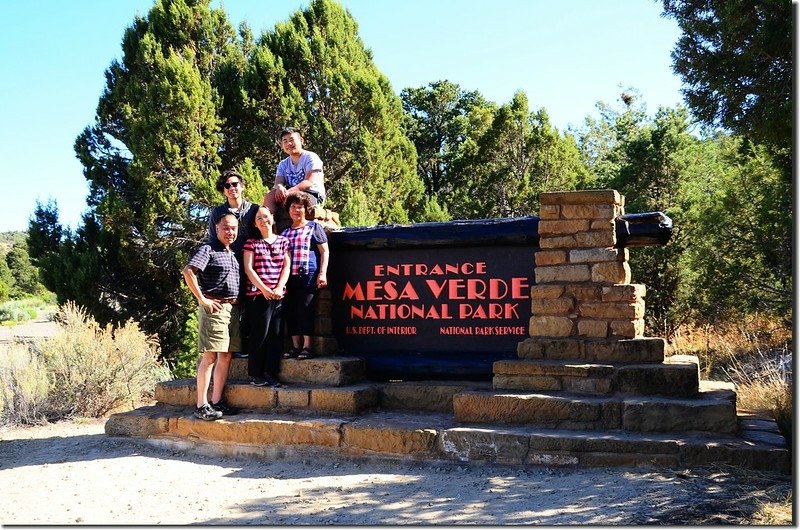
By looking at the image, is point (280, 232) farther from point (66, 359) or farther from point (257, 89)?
point (257, 89)

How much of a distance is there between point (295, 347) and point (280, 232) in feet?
3.84

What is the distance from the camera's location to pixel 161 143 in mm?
15219

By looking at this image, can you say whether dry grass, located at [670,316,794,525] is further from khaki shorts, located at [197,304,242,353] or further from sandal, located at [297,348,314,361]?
khaki shorts, located at [197,304,242,353]

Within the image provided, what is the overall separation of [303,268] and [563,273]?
238 cm

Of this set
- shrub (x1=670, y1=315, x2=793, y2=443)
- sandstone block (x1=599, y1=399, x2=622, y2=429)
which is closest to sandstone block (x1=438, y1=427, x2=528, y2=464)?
sandstone block (x1=599, y1=399, x2=622, y2=429)

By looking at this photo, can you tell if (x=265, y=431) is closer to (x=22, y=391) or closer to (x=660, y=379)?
(x=660, y=379)

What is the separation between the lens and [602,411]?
5422 millimetres

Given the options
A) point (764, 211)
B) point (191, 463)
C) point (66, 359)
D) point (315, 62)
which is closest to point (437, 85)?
point (315, 62)

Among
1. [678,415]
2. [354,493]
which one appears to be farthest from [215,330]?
[678,415]

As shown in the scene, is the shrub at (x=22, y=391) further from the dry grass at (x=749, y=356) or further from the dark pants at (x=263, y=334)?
the dry grass at (x=749, y=356)

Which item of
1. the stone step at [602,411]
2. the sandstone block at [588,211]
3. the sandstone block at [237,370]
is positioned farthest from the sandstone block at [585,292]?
the sandstone block at [237,370]

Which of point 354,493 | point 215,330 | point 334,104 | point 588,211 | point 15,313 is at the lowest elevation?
→ point 354,493

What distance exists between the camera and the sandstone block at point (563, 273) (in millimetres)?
5918

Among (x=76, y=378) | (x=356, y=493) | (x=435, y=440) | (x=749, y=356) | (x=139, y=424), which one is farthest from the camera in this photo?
(x=749, y=356)
